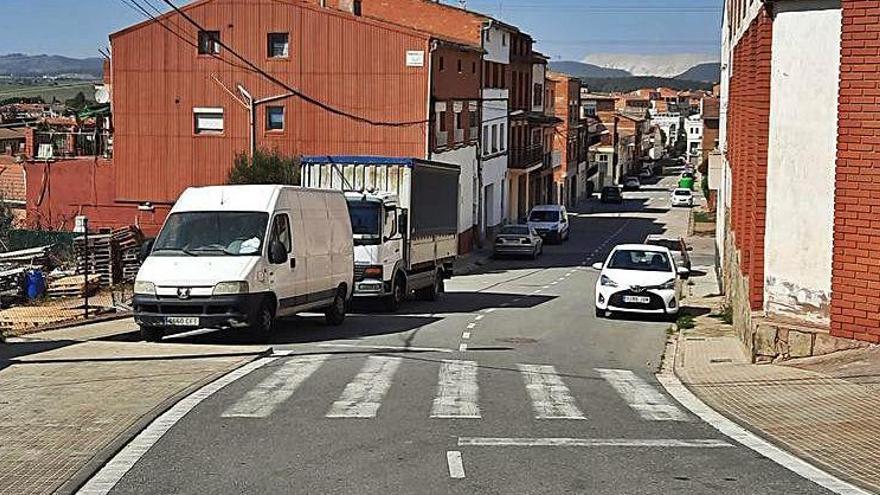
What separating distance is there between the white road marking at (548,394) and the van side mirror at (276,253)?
172 inches

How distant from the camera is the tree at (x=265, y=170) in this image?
4094 centimetres

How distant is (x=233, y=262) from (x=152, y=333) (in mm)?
1636

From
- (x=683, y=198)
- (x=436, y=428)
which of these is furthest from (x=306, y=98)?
(x=683, y=198)

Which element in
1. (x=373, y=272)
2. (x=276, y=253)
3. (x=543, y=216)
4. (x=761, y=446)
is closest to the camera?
(x=761, y=446)

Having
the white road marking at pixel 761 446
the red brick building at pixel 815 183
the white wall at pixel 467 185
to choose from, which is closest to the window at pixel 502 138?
the white wall at pixel 467 185

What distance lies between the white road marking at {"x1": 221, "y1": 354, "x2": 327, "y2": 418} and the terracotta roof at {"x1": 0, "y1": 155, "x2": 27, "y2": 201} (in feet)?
124

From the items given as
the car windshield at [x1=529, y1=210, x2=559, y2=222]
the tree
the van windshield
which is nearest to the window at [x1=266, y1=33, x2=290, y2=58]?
the tree

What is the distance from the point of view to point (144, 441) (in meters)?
10.1

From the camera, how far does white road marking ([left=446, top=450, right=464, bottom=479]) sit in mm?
8961

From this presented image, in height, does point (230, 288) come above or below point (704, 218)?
above

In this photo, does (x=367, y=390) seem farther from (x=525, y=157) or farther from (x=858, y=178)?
(x=525, y=157)

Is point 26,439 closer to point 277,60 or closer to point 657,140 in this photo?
point 277,60

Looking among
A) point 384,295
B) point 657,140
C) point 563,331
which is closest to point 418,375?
point 563,331

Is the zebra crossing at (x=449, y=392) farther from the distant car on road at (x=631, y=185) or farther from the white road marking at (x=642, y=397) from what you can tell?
the distant car on road at (x=631, y=185)
